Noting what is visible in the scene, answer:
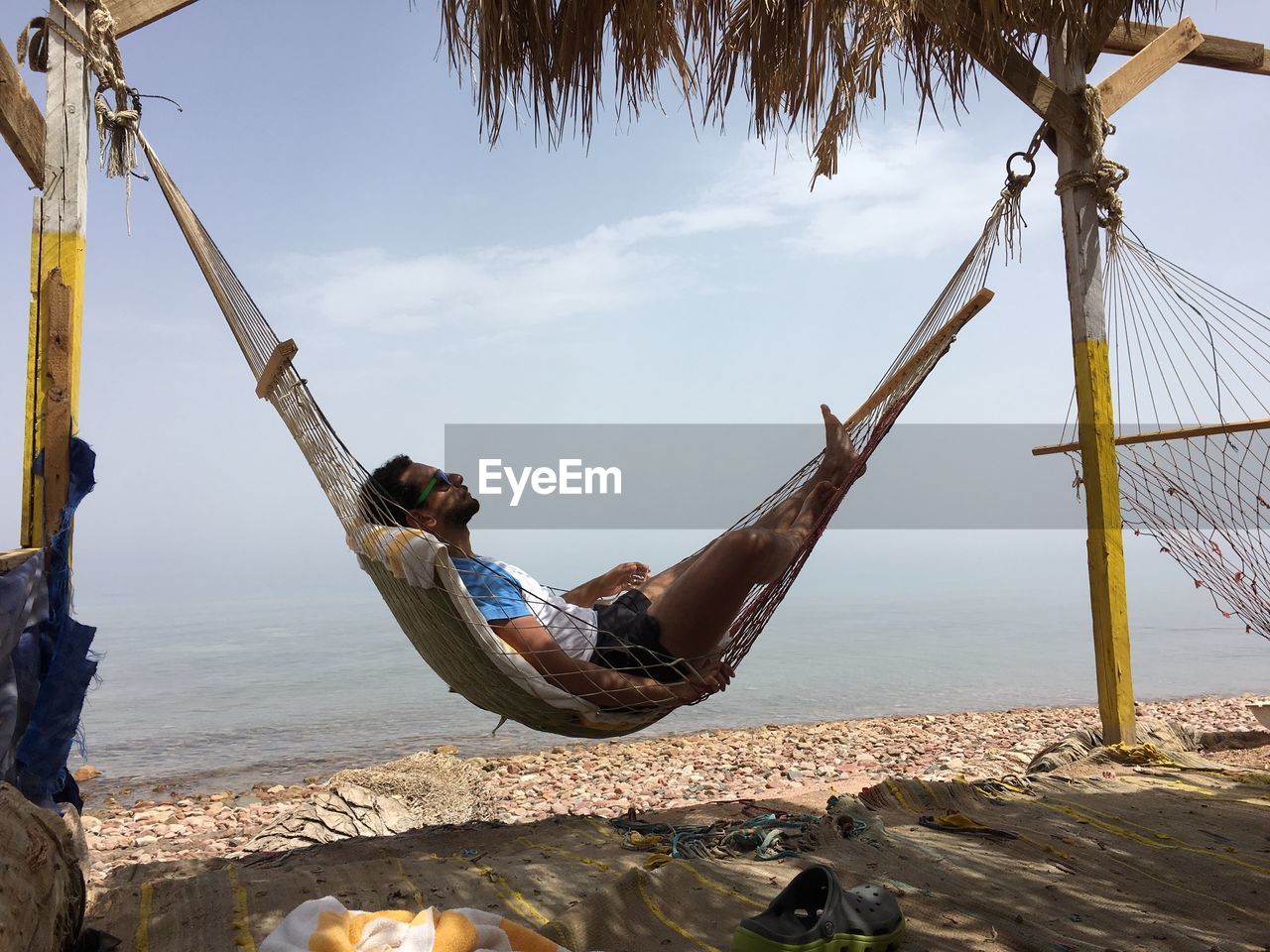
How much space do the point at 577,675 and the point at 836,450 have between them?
91cm

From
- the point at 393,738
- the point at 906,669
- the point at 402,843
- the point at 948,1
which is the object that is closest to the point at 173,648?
the point at 393,738

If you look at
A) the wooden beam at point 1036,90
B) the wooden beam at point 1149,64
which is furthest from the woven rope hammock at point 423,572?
the wooden beam at point 1149,64

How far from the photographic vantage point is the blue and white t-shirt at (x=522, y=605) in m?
1.97

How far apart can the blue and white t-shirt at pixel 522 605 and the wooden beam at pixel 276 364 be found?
0.63m

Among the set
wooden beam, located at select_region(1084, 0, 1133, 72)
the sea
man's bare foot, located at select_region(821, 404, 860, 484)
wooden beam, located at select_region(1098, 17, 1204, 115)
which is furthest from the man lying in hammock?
wooden beam, located at select_region(1098, 17, 1204, 115)

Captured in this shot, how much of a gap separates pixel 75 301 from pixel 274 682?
272 inches

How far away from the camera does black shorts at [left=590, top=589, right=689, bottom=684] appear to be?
1977 millimetres

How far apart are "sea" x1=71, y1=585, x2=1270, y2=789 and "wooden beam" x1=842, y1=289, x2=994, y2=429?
7.06ft

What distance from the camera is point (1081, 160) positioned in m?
3.06

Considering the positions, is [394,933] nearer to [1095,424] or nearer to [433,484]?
[433,484]

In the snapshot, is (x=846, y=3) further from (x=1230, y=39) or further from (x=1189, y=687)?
(x=1189, y=687)

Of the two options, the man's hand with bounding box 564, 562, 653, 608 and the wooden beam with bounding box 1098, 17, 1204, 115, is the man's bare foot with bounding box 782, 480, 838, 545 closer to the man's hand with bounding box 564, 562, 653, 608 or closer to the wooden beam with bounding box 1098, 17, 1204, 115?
the man's hand with bounding box 564, 562, 653, 608

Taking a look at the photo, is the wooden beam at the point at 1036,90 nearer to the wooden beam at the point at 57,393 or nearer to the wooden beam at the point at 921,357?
the wooden beam at the point at 921,357

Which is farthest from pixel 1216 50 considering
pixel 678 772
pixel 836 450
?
pixel 678 772
